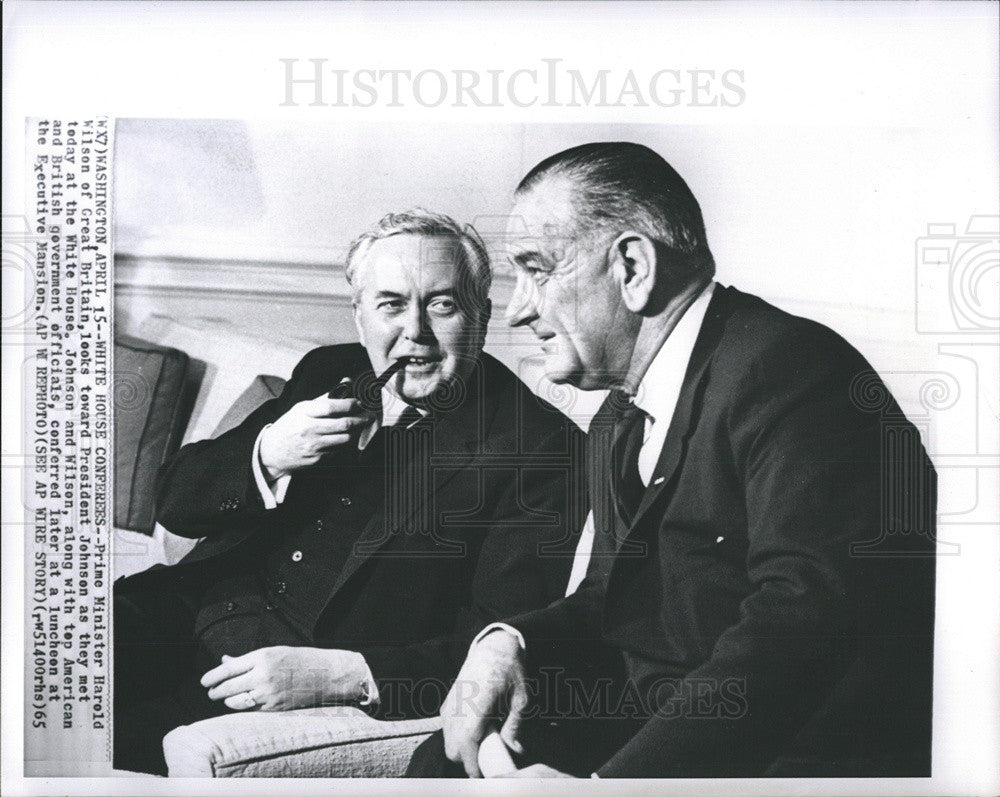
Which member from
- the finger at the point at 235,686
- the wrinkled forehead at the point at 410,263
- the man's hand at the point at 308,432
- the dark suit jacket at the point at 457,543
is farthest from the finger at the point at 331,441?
the finger at the point at 235,686

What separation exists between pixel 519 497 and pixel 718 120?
145cm

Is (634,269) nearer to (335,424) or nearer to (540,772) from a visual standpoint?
(335,424)

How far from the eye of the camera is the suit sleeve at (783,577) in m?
3.08

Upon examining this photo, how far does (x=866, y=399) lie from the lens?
318 cm

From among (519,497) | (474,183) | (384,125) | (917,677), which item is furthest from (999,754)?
(384,125)

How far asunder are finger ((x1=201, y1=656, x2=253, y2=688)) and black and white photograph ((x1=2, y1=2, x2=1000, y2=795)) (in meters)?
0.01

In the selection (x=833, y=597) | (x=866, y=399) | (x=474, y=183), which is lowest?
(x=833, y=597)

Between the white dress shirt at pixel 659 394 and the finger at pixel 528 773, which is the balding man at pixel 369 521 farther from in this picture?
the finger at pixel 528 773

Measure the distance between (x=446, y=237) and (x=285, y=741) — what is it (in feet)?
5.81

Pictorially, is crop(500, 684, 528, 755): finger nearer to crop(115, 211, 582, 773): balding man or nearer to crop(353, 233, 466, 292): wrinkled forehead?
crop(115, 211, 582, 773): balding man

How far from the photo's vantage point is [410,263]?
10.4 ft

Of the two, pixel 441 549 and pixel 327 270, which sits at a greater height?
pixel 327 270

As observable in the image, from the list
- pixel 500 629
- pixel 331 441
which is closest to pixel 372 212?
pixel 331 441

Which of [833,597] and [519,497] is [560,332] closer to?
[519,497]
